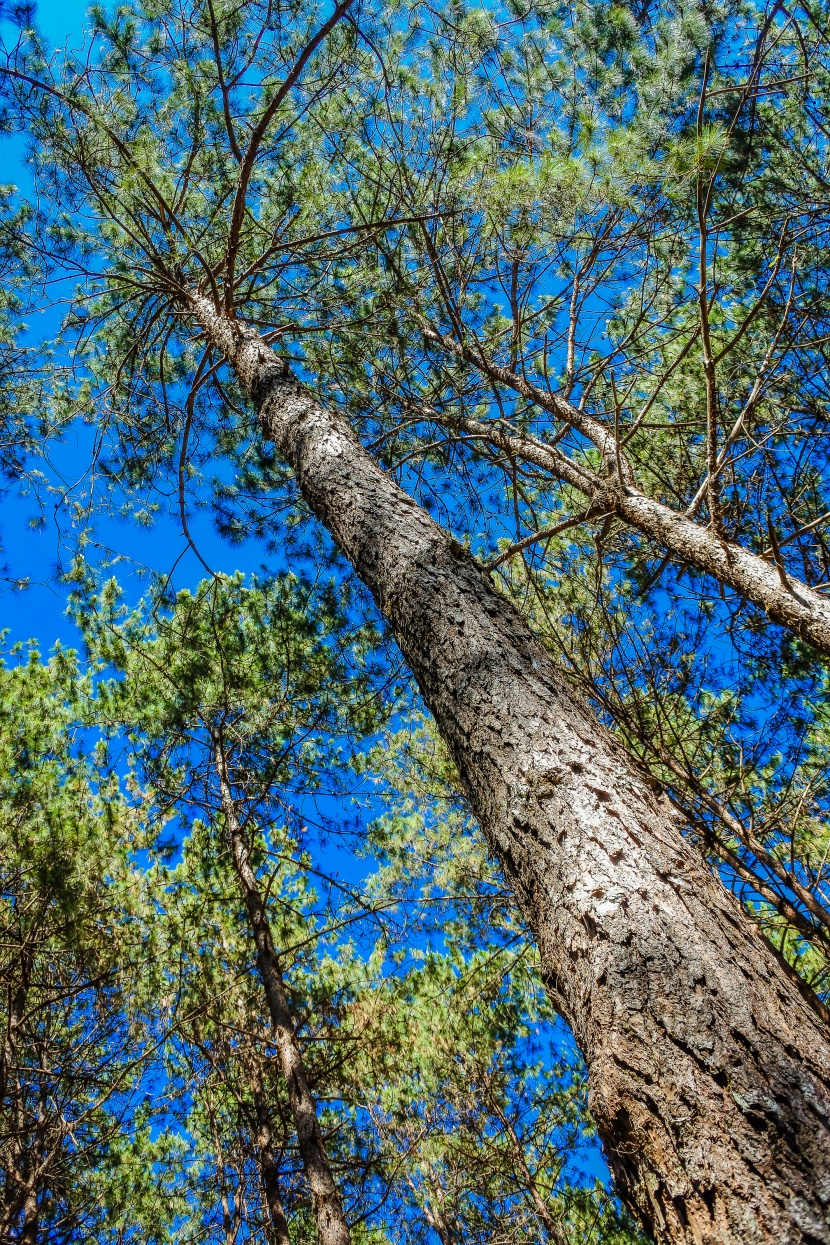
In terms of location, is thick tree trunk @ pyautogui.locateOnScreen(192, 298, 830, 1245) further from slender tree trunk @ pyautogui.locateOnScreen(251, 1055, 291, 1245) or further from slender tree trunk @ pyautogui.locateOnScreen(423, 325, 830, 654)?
slender tree trunk @ pyautogui.locateOnScreen(251, 1055, 291, 1245)

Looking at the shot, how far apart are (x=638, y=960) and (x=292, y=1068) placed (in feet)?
A: 11.9

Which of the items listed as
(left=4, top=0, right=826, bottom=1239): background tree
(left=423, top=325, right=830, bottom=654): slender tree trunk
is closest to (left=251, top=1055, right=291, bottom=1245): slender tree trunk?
(left=4, top=0, right=826, bottom=1239): background tree

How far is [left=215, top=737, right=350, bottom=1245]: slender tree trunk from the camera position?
3322 mm

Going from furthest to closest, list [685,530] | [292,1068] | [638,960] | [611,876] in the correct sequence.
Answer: [292,1068] < [685,530] < [611,876] < [638,960]

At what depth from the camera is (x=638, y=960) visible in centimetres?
98

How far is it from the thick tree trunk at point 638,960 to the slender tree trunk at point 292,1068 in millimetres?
3139

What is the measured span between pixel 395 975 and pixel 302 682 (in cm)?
328

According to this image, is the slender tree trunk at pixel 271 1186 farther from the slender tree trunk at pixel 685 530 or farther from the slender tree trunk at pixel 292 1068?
the slender tree trunk at pixel 685 530

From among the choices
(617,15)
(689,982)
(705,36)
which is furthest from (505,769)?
(617,15)

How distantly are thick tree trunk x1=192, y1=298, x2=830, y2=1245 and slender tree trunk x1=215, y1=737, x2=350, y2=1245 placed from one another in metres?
3.14

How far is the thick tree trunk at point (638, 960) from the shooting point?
0.77 m

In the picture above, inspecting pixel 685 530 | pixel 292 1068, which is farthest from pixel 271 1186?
pixel 685 530

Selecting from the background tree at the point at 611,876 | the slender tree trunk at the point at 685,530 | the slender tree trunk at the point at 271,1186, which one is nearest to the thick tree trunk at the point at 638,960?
the background tree at the point at 611,876

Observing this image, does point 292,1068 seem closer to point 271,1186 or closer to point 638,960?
point 271,1186
